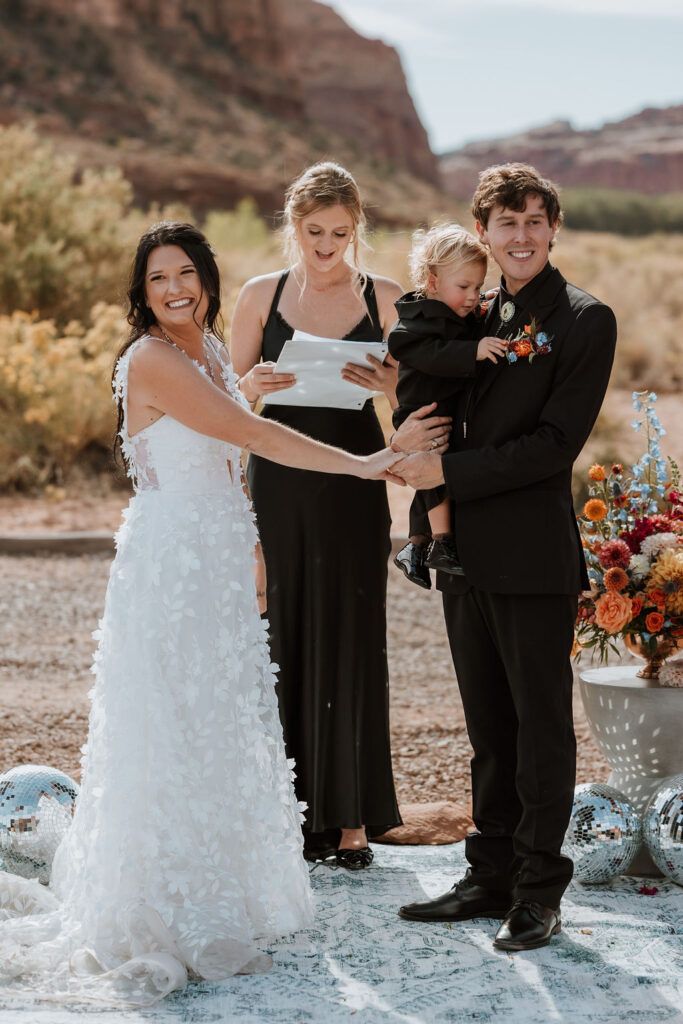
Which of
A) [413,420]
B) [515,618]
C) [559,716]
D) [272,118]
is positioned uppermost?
[272,118]

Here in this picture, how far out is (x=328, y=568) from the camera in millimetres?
3896

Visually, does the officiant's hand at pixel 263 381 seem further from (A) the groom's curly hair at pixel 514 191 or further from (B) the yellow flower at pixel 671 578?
(B) the yellow flower at pixel 671 578

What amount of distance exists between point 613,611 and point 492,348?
3.53 feet

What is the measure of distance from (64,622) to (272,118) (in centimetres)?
4860

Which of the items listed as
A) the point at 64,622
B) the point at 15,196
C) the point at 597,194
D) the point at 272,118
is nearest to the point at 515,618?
the point at 64,622

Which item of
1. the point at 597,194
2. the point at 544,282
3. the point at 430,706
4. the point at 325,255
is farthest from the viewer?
the point at 597,194

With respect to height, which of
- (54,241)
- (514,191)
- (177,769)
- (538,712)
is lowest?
(177,769)

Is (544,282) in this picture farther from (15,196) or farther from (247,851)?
(15,196)

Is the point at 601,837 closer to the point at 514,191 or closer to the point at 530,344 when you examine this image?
the point at 530,344

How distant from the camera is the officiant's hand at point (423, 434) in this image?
3195mm

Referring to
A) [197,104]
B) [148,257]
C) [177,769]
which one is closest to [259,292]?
[148,257]

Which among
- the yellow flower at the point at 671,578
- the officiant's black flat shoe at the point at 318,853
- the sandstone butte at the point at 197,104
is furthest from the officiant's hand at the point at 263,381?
the sandstone butte at the point at 197,104

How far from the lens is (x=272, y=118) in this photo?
52.3 meters

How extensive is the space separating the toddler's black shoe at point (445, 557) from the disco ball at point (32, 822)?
1417 millimetres
